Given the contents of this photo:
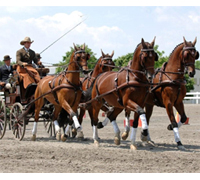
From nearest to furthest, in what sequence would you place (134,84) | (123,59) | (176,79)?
(134,84), (176,79), (123,59)

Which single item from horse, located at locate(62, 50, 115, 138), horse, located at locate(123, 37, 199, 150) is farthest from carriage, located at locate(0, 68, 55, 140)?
horse, located at locate(123, 37, 199, 150)

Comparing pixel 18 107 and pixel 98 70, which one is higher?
pixel 98 70

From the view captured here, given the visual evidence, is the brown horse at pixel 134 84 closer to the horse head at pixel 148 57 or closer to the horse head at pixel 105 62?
the horse head at pixel 148 57

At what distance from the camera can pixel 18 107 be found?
1327 cm

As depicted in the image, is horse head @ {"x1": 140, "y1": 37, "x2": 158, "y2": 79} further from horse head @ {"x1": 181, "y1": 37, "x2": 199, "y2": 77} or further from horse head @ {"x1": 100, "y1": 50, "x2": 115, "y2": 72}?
horse head @ {"x1": 100, "y1": 50, "x2": 115, "y2": 72}

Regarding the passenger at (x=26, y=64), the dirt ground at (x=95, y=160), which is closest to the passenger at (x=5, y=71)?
the passenger at (x=26, y=64)

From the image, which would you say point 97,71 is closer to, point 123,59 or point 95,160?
point 95,160

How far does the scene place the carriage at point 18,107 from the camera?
42.8 feet

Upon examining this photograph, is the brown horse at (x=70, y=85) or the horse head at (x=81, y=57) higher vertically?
the horse head at (x=81, y=57)

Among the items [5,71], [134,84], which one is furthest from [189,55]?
[5,71]

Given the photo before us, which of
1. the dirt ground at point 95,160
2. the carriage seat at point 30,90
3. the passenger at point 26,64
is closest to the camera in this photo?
the dirt ground at point 95,160

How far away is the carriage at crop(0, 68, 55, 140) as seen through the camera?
1304 centimetres

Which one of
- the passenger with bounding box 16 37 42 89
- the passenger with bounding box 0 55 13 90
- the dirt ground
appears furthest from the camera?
the passenger with bounding box 0 55 13 90

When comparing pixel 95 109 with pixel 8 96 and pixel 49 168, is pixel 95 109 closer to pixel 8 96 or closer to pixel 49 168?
pixel 8 96
